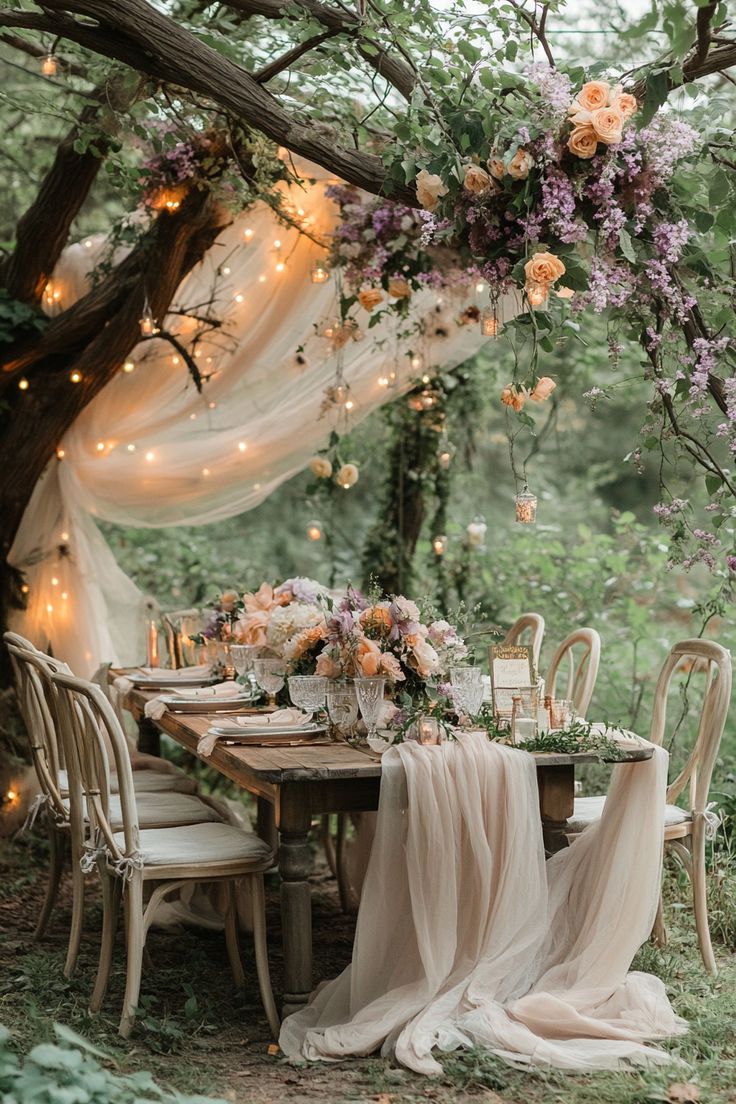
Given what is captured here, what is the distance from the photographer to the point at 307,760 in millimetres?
3371

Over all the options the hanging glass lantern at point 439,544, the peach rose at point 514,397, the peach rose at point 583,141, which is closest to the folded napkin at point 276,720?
the peach rose at point 514,397

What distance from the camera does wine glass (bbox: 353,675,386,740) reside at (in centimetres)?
354

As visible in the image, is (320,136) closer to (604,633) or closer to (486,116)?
(486,116)

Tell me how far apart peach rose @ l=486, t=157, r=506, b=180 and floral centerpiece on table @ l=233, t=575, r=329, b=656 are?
1.40 meters

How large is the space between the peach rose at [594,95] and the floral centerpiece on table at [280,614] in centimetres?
165

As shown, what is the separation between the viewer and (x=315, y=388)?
572cm

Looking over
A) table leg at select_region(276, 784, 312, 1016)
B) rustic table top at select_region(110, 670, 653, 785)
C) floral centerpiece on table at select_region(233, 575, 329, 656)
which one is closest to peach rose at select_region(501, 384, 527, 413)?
floral centerpiece on table at select_region(233, 575, 329, 656)

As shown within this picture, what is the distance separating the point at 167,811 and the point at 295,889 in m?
0.97

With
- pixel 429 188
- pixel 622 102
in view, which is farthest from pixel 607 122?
pixel 429 188

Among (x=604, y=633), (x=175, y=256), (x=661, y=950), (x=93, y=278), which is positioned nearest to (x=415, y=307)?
(x=175, y=256)

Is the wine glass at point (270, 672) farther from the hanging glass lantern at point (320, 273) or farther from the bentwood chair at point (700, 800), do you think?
the hanging glass lantern at point (320, 273)

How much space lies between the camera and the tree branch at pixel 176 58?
11.6ft

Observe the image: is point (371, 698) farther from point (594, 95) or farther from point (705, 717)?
point (594, 95)

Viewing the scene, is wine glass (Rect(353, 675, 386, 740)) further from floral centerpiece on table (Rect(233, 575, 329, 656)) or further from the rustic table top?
floral centerpiece on table (Rect(233, 575, 329, 656))
